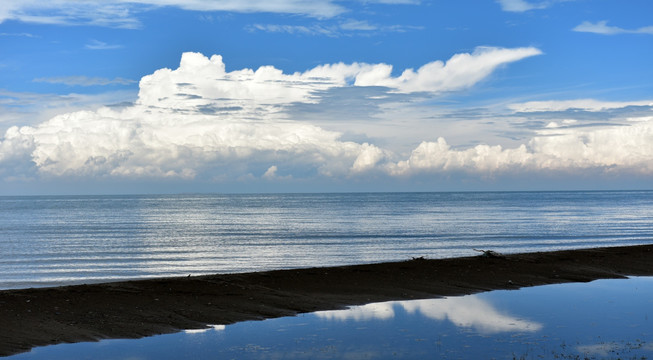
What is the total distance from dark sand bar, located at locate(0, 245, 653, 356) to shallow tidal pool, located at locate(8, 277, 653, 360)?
3.39 feet

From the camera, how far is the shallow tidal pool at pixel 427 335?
1331 centimetres

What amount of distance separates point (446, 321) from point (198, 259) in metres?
24.0

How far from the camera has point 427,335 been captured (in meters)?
15.0

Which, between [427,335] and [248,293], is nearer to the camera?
[427,335]

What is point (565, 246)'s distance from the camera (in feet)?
143

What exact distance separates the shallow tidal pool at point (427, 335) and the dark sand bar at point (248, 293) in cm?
103

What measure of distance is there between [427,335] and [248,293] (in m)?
7.50

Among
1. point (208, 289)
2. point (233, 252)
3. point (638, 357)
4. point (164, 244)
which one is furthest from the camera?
point (164, 244)

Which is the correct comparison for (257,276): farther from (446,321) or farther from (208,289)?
(446,321)

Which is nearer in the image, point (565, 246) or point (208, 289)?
point (208, 289)

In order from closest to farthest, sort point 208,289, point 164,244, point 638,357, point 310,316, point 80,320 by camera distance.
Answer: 1. point 638,357
2. point 80,320
3. point 310,316
4. point 208,289
5. point 164,244

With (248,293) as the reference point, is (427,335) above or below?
below

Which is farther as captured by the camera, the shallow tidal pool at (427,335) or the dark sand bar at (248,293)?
the dark sand bar at (248,293)

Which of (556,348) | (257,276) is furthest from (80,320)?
(556,348)
